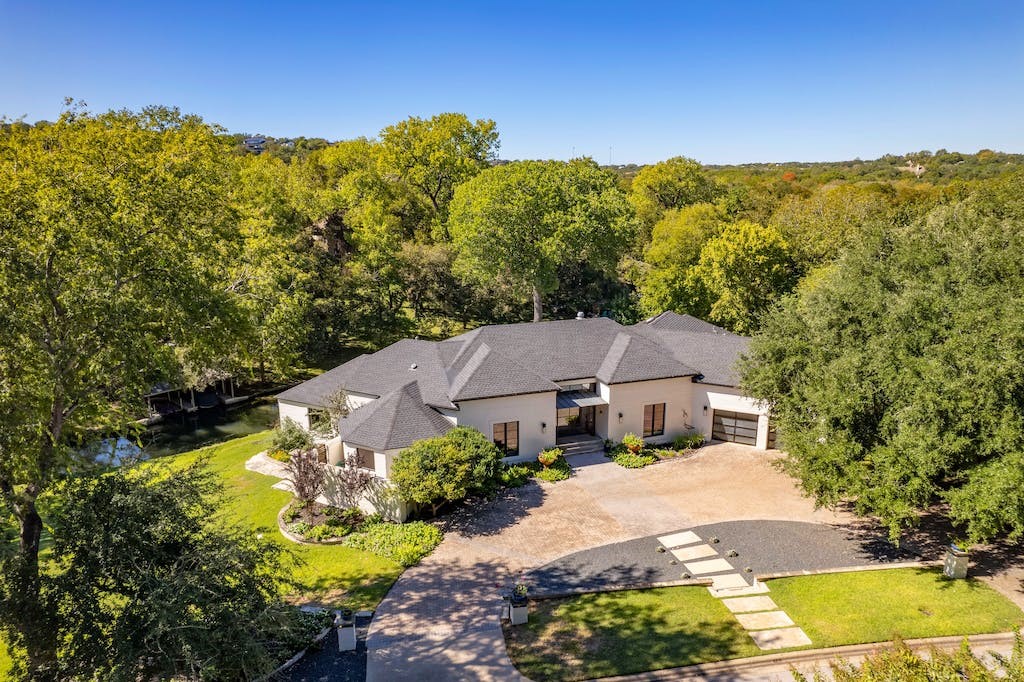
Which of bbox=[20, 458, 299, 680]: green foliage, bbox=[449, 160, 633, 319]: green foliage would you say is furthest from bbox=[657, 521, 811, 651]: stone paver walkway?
bbox=[449, 160, 633, 319]: green foliage

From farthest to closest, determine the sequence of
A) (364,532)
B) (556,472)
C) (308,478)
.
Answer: (556,472) < (308,478) < (364,532)

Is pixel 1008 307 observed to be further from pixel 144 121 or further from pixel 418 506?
pixel 144 121

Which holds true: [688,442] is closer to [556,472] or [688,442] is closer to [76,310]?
[556,472]

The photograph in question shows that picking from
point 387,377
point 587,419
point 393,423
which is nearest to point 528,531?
A: point 393,423

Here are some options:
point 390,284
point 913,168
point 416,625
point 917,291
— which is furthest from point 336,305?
point 913,168

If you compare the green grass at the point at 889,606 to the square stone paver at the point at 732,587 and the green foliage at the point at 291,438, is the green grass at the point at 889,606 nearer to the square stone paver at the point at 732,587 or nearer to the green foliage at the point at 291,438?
the square stone paver at the point at 732,587

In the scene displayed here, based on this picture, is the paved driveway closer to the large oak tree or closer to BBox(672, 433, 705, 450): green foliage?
BBox(672, 433, 705, 450): green foliage
